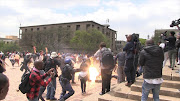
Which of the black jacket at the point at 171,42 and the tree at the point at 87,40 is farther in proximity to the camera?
the tree at the point at 87,40

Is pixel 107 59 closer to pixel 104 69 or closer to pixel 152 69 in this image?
pixel 104 69

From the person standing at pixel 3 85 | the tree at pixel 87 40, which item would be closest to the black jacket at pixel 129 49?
the person standing at pixel 3 85

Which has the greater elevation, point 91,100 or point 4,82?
point 4,82

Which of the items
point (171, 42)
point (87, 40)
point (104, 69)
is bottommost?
point (104, 69)

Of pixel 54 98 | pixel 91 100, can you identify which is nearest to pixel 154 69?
pixel 91 100

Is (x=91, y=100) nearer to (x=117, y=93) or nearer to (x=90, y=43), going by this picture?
(x=117, y=93)

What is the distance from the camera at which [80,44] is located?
159ft

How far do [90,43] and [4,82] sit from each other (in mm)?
47055

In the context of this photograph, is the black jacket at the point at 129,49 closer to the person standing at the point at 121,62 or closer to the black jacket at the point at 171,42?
the person standing at the point at 121,62

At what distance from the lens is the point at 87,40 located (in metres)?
48.2

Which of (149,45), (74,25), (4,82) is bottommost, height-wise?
(4,82)

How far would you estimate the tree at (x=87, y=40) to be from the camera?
48062 millimetres

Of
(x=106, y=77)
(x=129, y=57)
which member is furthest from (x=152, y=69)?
(x=106, y=77)

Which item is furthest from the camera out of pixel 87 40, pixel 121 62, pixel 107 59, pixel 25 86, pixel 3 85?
pixel 87 40
